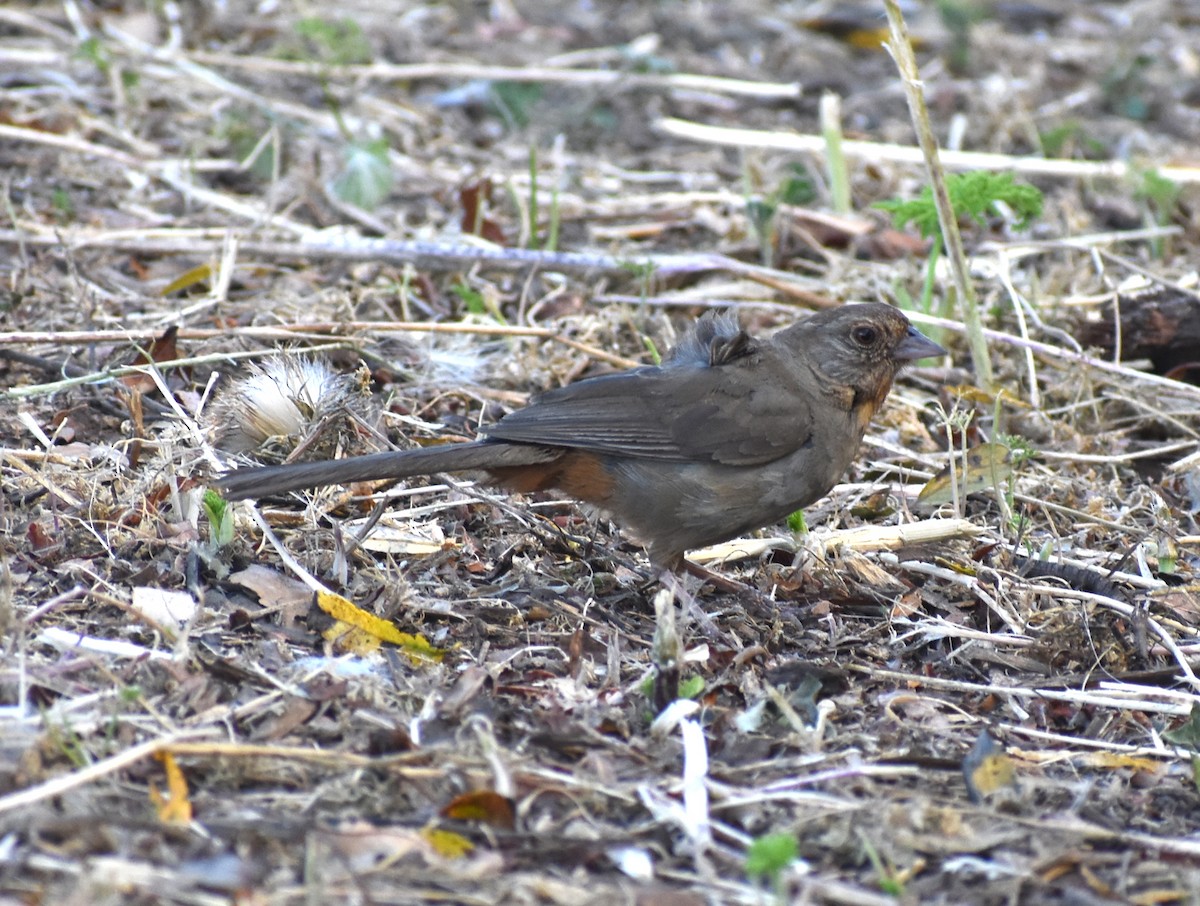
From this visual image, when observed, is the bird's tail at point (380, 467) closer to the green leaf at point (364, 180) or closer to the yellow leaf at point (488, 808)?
the yellow leaf at point (488, 808)

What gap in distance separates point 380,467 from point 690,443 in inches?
40.6

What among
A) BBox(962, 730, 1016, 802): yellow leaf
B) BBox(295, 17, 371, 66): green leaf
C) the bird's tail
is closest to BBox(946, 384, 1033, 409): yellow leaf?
the bird's tail

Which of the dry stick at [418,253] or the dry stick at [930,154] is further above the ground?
the dry stick at [930,154]

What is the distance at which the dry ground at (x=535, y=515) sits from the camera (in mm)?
2887

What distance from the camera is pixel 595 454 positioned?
14.4 feet

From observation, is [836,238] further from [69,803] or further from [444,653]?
[69,803]

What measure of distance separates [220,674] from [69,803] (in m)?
0.61

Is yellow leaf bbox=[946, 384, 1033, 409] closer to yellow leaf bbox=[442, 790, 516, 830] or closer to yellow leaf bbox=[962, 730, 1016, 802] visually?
yellow leaf bbox=[962, 730, 1016, 802]

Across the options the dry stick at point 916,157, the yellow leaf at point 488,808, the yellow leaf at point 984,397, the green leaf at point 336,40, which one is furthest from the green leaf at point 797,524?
the green leaf at point 336,40

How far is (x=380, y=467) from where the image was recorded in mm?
3850

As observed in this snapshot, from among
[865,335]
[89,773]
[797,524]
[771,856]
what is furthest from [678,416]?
[89,773]

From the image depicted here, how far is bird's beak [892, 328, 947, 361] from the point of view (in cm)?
475

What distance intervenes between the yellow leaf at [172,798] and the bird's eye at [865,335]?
2.67 metres

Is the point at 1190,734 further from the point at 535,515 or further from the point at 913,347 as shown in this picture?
the point at 535,515
